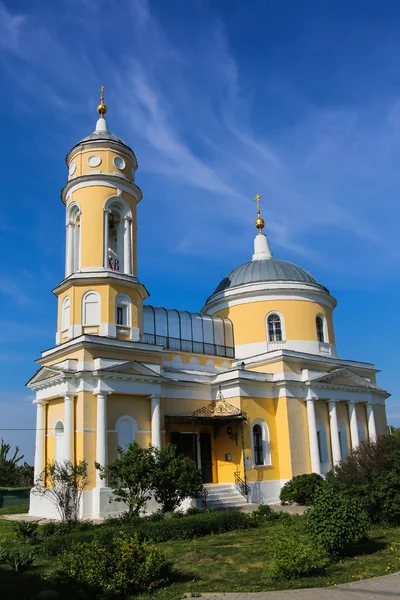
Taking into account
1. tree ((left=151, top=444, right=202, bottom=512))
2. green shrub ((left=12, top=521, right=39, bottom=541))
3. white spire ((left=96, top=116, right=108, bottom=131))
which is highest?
white spire ((left=96, top=116, right=108, bottom=131))

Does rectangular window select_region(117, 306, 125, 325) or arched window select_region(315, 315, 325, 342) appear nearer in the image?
rectangular window select_region(117, 306, 125, 325)

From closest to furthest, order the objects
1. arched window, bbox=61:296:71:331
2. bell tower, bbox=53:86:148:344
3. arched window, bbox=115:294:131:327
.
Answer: bell tower, bbox=53:86:148:344 → arched window, bbox=115:294:131:327 → arched window, bbox=61:296:71:331

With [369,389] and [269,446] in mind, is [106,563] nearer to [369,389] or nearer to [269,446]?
[269,446]

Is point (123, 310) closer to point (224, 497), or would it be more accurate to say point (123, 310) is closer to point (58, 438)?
point (58, 438)

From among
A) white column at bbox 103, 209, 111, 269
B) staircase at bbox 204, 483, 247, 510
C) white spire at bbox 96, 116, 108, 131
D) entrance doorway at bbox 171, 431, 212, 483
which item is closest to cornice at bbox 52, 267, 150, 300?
white column at bbox 103, 209, 111, 269

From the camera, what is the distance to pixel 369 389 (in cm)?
3044

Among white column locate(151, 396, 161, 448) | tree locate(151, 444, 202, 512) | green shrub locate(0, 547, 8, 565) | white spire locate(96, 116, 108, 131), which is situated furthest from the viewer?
white spire locate(96, 116, 108, 131)

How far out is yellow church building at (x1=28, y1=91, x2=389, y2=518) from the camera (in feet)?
70.1

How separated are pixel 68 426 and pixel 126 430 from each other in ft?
7.73

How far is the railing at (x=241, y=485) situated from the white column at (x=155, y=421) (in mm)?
4627

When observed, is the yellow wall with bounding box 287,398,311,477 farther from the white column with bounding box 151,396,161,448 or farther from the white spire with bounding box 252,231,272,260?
the white spire with bounding box 252,231,272,260

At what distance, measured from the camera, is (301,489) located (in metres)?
22.8

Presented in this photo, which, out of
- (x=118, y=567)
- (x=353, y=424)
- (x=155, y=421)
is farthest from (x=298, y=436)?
(x=118, y=567)

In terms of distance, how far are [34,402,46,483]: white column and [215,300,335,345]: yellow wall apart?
11928 mm
